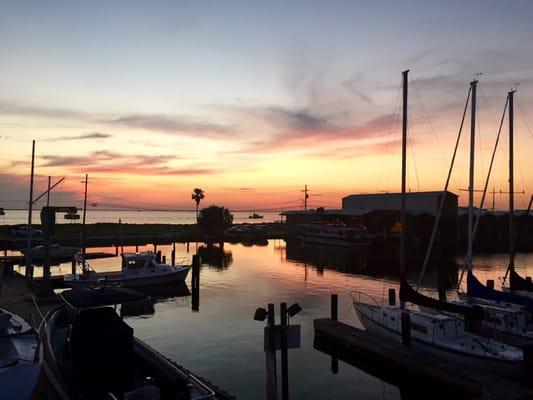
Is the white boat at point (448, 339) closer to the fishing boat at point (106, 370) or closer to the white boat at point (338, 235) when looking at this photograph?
the fishing boat at point (106, 370)

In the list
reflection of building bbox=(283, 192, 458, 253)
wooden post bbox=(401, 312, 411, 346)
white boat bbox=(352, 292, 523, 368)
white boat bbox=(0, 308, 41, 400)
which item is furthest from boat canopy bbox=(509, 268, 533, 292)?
reflection of building bbox=(283, 192, 458, 253)

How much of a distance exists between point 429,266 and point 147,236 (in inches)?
2397

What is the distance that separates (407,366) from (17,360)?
1423 cm

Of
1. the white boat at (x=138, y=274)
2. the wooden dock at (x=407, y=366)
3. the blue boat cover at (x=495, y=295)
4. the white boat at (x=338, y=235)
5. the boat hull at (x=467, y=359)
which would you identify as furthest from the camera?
the white boat at (x=338, y=235)

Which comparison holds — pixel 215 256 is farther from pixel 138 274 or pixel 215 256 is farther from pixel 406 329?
pixel 406 329

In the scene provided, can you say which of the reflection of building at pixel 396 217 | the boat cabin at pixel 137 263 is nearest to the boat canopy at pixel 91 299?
the boat cabin at pixel 137 263

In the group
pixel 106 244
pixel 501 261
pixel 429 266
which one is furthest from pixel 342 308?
pixel 106 244

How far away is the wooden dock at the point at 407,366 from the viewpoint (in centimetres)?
1547

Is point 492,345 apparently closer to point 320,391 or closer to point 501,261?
point 320,391

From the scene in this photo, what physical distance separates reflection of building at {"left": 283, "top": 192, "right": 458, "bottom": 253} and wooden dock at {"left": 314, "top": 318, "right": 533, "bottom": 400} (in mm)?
69733

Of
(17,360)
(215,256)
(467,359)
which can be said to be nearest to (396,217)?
(215,256)

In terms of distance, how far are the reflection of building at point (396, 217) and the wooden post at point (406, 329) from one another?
7119 cm

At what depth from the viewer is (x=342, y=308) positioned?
34.3 m

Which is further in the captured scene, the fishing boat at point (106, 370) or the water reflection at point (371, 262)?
the water reflection at point (371, 262)
